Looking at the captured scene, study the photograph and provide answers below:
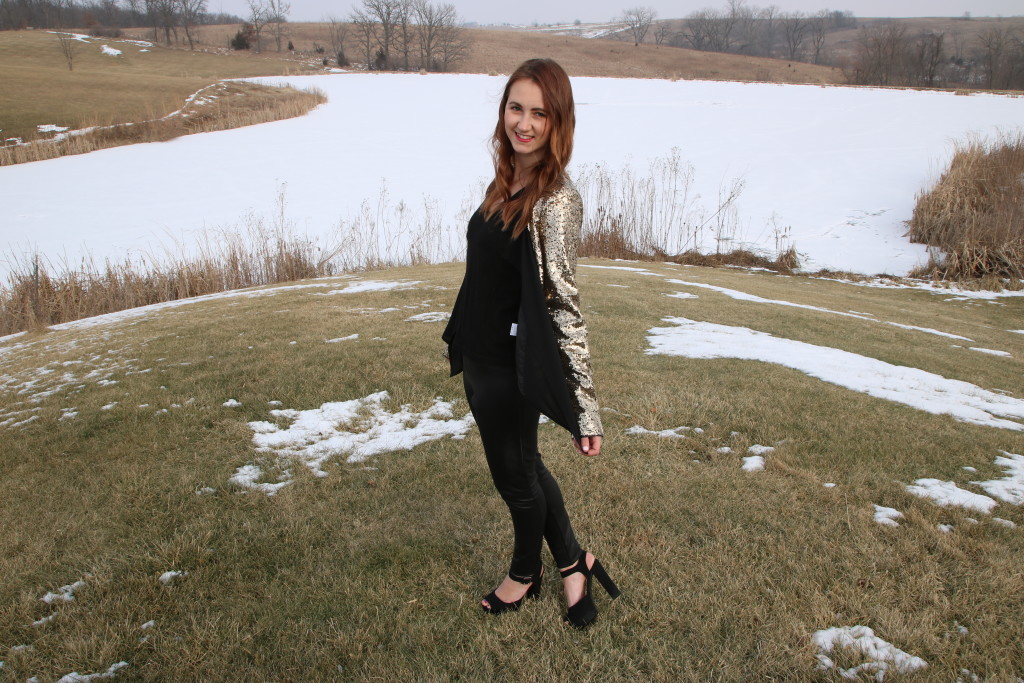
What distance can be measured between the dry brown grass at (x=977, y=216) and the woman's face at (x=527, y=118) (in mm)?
12183

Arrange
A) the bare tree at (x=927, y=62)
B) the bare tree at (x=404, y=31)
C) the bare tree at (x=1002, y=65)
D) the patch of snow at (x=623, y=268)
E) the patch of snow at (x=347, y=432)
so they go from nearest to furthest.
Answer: the patch of snow at (x=347, y=432) < the patch of snow at (x=623, y=268) < the bare tree at (x=927, y=62) < the bare tree at (x=1002, y=65) < the bare tree at (x=404, y=31)

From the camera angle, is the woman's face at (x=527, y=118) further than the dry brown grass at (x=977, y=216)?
No

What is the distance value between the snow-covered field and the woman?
9441 mm

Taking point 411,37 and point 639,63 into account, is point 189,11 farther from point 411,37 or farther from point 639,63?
point 639,63

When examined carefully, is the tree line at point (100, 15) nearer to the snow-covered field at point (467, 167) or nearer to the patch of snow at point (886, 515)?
the snow-covered field at point (467, 167)

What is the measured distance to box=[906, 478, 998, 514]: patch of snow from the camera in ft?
8.71

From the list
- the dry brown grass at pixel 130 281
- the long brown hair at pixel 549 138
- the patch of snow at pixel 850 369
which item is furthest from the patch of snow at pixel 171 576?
the dry brown grass at pixel 130 281

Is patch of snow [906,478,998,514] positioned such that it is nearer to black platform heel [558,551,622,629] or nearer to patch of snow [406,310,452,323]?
black platform heel [558,551,622,629]

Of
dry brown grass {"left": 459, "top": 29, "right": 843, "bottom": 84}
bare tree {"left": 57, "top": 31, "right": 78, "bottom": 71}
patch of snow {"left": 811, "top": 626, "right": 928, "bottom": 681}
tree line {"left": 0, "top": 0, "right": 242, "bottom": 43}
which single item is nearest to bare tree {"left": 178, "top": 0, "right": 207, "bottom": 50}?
tree line {"left": 0, "top": 0, "right": 242, "bottom": 43}

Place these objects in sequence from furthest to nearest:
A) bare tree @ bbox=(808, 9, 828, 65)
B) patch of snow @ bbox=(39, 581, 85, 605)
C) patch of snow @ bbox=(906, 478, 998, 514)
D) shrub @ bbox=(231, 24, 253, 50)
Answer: bare tree @ bbox=(808, 9, 828, 65)
shrub @ bbox=(231, 24, 253, 50)
patch of snow @ bbox=(906, 478, 998, 514)
patch of snow @ bbox=(39, 581, 85, 605)

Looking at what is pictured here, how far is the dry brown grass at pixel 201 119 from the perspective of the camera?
52.1ft

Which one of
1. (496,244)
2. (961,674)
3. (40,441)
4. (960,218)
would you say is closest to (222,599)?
(496,244)

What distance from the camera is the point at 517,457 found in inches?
68.1

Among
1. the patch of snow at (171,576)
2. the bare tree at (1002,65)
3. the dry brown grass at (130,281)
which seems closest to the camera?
the patch of snow at (171,576)
